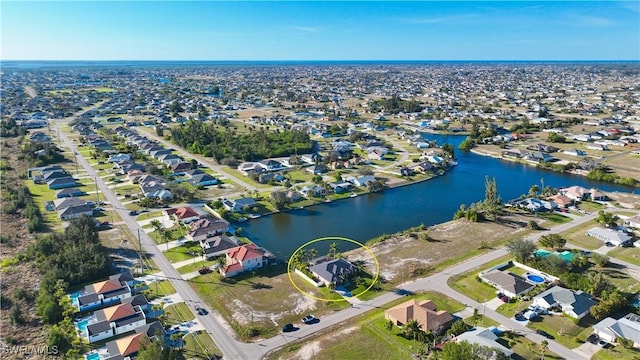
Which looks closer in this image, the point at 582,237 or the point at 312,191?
the point at 582,237

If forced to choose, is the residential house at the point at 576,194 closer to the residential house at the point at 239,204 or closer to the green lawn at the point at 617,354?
the green lawn at the point at 617,354

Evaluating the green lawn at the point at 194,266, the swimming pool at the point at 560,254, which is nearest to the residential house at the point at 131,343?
the green lawn at the point at 194,266

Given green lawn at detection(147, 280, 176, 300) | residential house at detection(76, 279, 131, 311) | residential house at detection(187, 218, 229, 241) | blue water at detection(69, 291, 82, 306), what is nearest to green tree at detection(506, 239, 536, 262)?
residential house at detection(187, 218, 229, 241)

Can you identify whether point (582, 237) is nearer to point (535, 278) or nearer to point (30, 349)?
point (535, 278)

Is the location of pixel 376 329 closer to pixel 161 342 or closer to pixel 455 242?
pixel 161 342

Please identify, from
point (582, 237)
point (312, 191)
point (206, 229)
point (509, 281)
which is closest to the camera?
point (509, 281)

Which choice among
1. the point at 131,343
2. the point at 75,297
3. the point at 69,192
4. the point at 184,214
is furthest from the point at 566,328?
the point at 69,192
